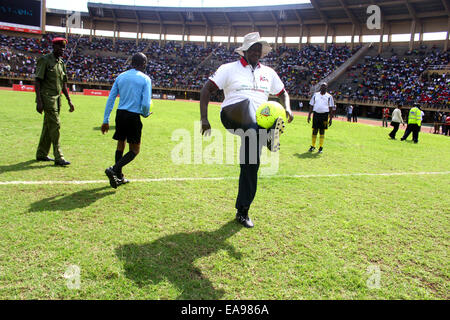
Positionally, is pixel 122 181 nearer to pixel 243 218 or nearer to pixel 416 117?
pixel 243 218

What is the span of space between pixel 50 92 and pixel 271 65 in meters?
46.8

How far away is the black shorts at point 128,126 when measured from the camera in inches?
181

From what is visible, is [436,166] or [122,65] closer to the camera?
[436,166]

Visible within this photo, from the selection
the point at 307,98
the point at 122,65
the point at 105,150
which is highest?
the point at 122,65

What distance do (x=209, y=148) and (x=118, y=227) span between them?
555cm

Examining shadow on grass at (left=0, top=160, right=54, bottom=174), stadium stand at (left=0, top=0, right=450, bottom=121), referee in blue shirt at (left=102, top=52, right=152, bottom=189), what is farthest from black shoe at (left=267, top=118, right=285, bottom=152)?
stadium stand at (left=0, top=0, right=450, bottom=121)

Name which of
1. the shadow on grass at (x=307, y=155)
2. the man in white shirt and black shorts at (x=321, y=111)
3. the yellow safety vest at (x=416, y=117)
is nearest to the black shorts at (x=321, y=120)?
the man in white shirt and black shorts at (x=321, y=111)

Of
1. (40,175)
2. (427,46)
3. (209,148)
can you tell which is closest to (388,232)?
(40,175)

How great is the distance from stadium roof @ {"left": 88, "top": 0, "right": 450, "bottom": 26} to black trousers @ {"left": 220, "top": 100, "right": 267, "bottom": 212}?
44.0m

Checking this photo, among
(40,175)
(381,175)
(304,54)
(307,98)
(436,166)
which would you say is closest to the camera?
(40,175)

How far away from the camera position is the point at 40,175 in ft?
16.5

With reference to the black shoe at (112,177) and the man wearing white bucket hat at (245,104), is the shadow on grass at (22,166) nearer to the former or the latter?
the black shoe at (112,177)

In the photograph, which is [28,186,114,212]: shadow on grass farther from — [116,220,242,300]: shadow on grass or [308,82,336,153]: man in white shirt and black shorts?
[308,82,336,153]: man in white shirt and black shorts

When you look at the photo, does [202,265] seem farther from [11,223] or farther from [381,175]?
[381,175]
